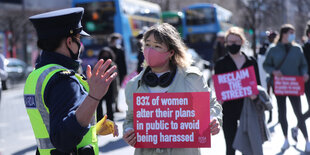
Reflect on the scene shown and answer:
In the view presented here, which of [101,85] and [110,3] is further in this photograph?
[110,3]

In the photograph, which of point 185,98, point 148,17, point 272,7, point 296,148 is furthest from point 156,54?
point 272,7

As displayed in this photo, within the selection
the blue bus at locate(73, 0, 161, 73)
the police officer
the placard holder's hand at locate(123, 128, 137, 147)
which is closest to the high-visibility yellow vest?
the police officer

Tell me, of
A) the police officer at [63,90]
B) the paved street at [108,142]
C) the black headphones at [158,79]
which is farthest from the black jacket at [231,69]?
the police officer at [63,90]

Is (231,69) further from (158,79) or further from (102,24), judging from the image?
(102,24)

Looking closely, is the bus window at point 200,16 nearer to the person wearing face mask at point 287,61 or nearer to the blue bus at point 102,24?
the blue bus at point 102,24

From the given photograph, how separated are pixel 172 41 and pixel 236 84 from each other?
230 centimetres

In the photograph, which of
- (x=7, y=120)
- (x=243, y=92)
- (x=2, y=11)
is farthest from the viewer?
(x=2, y=11)

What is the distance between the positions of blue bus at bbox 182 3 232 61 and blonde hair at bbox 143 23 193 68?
27.1 meters

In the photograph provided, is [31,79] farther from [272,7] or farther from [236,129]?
[272,7]

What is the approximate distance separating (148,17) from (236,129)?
1802cm

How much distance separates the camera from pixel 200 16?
30.7m

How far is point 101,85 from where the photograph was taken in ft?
7.01

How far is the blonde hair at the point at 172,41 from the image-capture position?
3160mm

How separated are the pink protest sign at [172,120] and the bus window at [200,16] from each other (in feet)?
90.5
